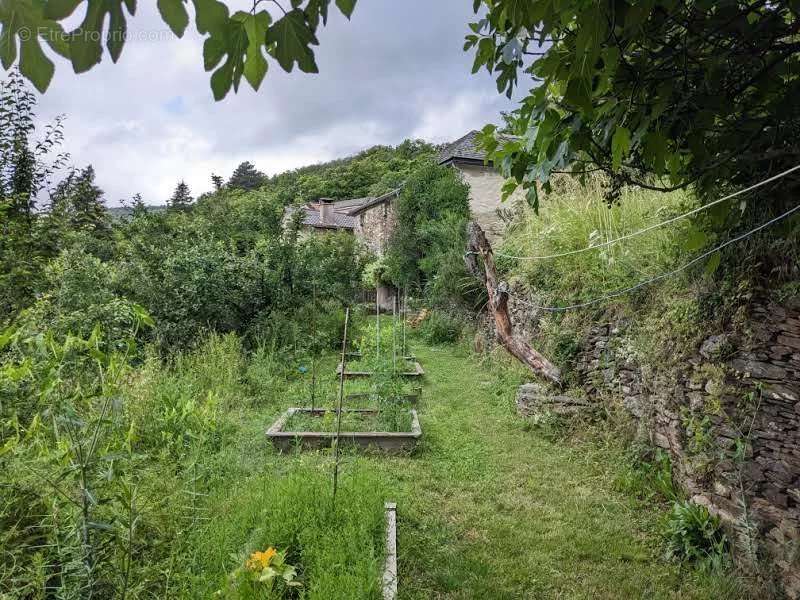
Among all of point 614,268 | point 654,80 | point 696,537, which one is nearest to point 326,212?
point 614,268

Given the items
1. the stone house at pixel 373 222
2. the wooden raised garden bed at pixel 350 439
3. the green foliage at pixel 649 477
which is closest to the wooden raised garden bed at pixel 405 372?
the wooden raised garden bed at pixel 350 439

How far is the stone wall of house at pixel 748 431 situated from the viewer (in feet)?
8.84

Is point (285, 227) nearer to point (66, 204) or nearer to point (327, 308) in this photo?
point (327, 308)

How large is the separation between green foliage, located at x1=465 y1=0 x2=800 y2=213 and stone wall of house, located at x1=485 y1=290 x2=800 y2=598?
1.31 metres

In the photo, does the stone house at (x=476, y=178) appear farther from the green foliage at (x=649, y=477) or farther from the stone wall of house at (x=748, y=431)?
the stone wall of house at (x=748, y=431)

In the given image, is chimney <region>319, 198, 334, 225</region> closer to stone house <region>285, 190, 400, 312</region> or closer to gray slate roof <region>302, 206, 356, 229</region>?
stone house <region>285, 190, 400, 312</region>

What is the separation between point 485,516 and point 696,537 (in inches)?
55.1

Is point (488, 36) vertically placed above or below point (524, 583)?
above

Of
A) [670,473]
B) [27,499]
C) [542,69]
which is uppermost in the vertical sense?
[542,69]

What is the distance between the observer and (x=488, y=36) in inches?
74.8

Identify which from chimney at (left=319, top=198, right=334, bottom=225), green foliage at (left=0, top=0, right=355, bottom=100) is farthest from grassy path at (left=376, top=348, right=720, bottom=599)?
chimney at (left=319, top=198, right=334, bottom=225)

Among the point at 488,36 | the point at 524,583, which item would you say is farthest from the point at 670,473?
the point at 488,36

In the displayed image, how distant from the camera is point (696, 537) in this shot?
10.2 feet

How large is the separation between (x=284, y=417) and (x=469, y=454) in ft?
6.80
